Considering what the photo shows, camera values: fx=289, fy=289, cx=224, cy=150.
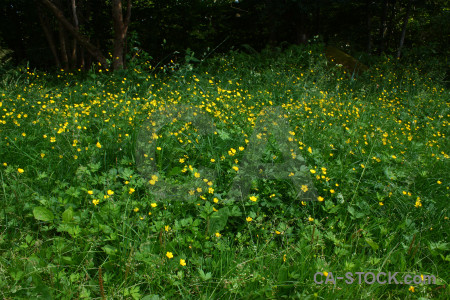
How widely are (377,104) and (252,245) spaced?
417cm

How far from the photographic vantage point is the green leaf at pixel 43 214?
5.39 ft

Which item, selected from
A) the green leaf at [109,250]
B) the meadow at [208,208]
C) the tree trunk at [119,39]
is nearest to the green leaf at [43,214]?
the meadow at [208,208]

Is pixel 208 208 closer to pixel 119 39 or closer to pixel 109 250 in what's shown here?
pixel 109 250

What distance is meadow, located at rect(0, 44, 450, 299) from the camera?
146 centimetres

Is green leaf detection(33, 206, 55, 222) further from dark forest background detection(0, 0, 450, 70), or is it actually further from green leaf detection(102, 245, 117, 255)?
dark forest background detection(0, 0, 450, 70)

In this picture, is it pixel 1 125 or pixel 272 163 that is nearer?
pixel 272 163

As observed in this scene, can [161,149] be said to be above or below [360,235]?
above

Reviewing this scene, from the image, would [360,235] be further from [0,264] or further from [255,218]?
[0,264]

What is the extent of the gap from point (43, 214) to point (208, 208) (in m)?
0.95

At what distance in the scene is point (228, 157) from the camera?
7.94ft

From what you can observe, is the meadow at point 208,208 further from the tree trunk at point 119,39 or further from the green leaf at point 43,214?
the tree trunk at point 119,39

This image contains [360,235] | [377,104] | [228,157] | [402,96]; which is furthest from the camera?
[402,96]

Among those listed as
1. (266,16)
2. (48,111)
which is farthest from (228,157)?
(266,16)

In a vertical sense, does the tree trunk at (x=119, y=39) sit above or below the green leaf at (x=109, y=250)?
above
